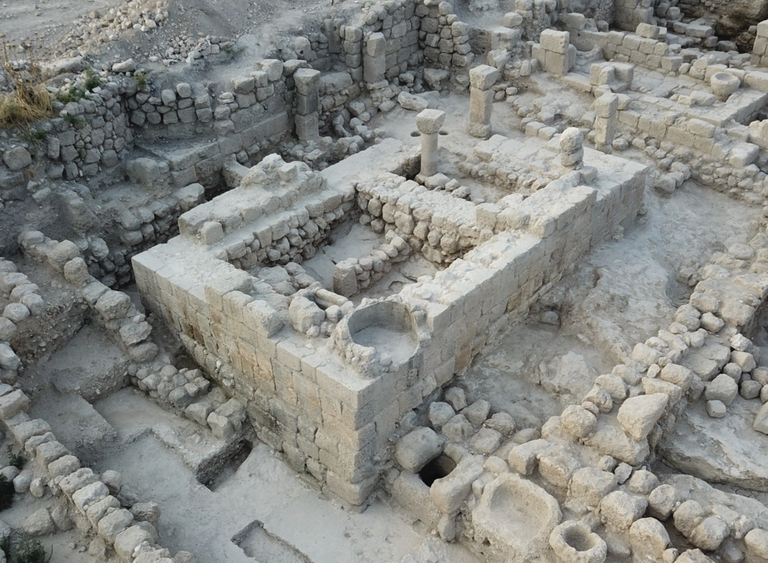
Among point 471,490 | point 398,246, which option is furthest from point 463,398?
point 398,246

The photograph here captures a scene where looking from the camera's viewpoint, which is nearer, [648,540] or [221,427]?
[648,540]

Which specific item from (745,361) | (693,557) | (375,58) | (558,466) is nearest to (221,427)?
(558,466)

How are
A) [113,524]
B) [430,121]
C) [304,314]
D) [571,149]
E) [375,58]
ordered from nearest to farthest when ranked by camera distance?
[113,524] < [304,314] < [571,149] < [430,121] < [375,58]

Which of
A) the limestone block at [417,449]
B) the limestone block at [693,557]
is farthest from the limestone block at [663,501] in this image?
the limestone block at [417,449]

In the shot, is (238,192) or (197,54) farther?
(197,54)

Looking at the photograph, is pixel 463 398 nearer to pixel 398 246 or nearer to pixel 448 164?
pixel 398 246

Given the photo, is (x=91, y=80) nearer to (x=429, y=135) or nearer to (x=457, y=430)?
(x=429, y=135)

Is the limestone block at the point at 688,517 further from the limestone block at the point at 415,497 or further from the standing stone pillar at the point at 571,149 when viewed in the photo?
the standing stone pillar at the point at 571,149
